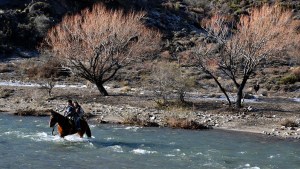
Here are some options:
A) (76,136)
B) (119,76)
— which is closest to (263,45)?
(76,136)

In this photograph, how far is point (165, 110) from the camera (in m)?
29.2

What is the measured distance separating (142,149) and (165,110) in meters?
9.47

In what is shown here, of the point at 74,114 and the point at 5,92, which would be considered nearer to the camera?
the point at 74,114

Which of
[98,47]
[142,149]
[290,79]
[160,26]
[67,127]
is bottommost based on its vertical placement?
[142,149]

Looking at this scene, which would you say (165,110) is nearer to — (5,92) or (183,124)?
(183,124)

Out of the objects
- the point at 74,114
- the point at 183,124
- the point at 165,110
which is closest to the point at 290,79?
the point at 165,110

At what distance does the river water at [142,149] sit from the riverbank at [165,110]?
115 centimetres

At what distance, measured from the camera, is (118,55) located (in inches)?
1395

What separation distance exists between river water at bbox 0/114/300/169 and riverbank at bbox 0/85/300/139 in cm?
115

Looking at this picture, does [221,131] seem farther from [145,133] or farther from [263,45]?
[263,45]

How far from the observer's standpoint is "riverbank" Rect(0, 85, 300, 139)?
25.2m

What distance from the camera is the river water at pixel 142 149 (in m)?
17.3

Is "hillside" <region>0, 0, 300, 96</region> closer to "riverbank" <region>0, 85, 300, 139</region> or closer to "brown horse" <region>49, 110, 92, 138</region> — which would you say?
"riverbank" <region>0, 85, 300, 139</region>

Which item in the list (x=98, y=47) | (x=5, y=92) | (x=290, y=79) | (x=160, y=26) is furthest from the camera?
(x=160, y=26)
